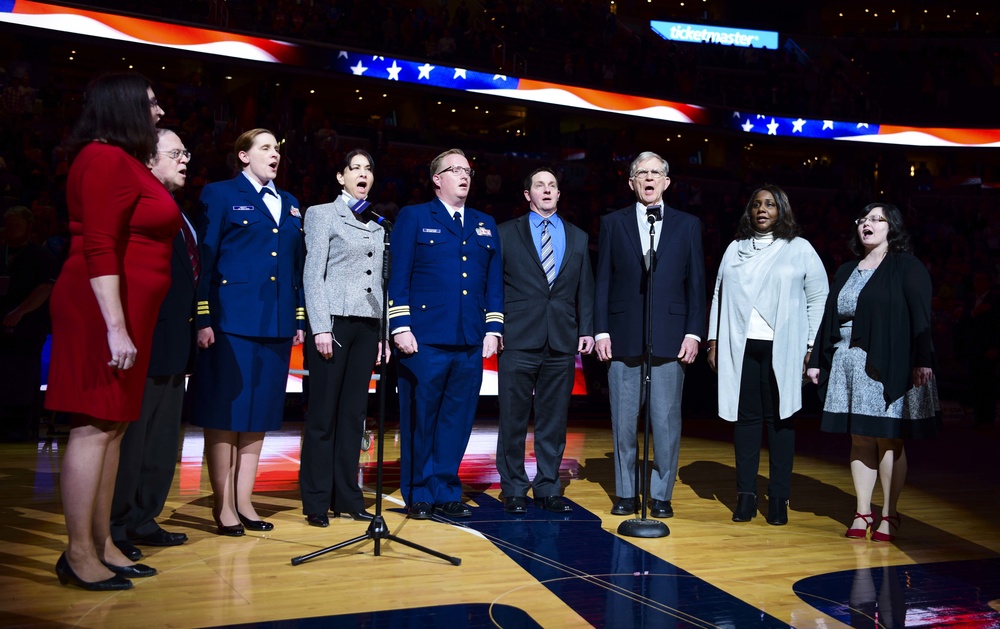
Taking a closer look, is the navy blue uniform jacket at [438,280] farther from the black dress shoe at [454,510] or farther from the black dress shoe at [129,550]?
the black dress shoe at [129,550]

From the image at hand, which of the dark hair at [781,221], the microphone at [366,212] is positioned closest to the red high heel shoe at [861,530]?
the dark hair at [781,221]

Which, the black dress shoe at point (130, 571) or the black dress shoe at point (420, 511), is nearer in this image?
the black dress shoe at point (130, 571)

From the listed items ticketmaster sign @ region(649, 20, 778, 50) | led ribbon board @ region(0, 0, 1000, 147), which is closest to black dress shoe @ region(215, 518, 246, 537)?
led ribbon board @ region(0, 0, 1000, 147)

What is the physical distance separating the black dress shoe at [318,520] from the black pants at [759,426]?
2.14m

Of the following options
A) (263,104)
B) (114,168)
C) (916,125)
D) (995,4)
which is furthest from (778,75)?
(114,168)

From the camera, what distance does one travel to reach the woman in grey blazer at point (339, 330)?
14.2 feet

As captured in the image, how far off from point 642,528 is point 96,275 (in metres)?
2.65

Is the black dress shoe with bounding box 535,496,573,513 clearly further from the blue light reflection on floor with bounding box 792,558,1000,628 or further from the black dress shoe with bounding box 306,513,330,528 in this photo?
the blue light reflection on floor with bounding box 792,558,1000,628

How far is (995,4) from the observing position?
33000 mm

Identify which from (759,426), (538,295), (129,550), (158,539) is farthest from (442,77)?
(129,550)

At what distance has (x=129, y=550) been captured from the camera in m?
3.58

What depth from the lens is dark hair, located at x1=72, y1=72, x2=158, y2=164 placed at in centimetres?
313

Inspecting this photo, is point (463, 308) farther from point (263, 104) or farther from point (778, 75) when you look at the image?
point (778, 75)

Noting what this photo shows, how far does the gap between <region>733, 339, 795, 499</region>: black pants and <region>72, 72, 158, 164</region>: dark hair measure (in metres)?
3.18
